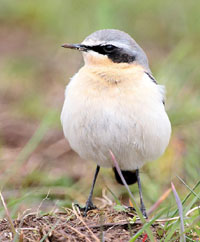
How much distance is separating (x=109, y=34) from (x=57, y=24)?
18.4 feet

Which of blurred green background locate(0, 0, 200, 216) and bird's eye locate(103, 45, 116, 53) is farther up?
bird's eye locate(103, 45, 116, 53)

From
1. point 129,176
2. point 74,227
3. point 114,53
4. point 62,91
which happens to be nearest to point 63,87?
point 62,91

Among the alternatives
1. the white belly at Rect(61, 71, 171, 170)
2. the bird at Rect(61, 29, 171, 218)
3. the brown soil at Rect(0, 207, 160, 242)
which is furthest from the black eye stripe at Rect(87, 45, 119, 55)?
the brown soil at Rect(0, 207, 160, 242)

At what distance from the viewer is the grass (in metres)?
6.97

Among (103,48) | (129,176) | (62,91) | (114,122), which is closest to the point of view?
(114,122)

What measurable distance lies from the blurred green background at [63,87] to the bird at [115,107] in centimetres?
69

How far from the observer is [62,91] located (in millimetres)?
9766


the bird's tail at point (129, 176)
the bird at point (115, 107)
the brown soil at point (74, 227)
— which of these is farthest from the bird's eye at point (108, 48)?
the brown soil at point (74, 227)

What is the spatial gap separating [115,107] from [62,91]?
467 centimetres

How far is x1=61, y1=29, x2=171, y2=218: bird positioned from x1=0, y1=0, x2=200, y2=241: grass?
606 millimetres

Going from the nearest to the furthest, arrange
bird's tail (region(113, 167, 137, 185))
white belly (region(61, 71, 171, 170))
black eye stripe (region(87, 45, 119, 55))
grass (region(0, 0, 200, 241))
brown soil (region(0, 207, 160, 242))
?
1. brown soil (region(0, 207, 160, 242))
2. white belly (region(61, 71, 171, 170))
3. black eye stripe (region(87, 45, 119, 55))
4. bird's tail (region(113, 167, 137, 185))
5. grass (region(0, 0, 200, 241))

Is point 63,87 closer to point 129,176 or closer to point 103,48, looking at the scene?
point 129,176

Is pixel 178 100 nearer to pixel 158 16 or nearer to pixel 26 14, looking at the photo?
pixel 158 16

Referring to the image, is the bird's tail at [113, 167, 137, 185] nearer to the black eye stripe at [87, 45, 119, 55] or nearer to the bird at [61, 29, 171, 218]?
the bird at [61, 29, 171, 218]
